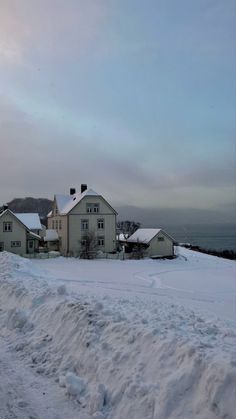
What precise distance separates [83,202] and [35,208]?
339ft

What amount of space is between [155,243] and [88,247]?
11.2m

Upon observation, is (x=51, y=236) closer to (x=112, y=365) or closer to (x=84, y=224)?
(x=84, y=224)

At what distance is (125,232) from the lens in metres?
90.1

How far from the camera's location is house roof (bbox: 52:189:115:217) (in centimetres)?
5362

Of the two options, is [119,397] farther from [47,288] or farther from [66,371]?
[47,288]

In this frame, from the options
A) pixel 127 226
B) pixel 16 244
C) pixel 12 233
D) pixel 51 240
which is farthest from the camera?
pixel 127 226

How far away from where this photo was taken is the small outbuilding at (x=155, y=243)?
5600 cm

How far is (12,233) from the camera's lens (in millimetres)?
49344

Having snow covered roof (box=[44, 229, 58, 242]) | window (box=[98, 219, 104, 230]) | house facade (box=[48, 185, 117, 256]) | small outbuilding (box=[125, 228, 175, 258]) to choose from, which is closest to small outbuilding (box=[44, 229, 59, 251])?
snow covered roof (box=[44, 229, 58, 242])

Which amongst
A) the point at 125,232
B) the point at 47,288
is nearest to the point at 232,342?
the point at 47,288

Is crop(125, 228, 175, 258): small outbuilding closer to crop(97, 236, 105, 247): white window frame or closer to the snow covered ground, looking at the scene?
crop(97, 236, 105, 247): white window frame

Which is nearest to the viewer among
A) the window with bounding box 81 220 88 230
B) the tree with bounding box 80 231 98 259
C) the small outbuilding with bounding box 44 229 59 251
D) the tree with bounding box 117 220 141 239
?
the tree with bounding box 80 231 98 259

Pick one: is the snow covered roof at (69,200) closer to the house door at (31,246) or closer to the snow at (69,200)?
the snow at (69,200)

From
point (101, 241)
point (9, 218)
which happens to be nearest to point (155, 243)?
point (101, 241)
